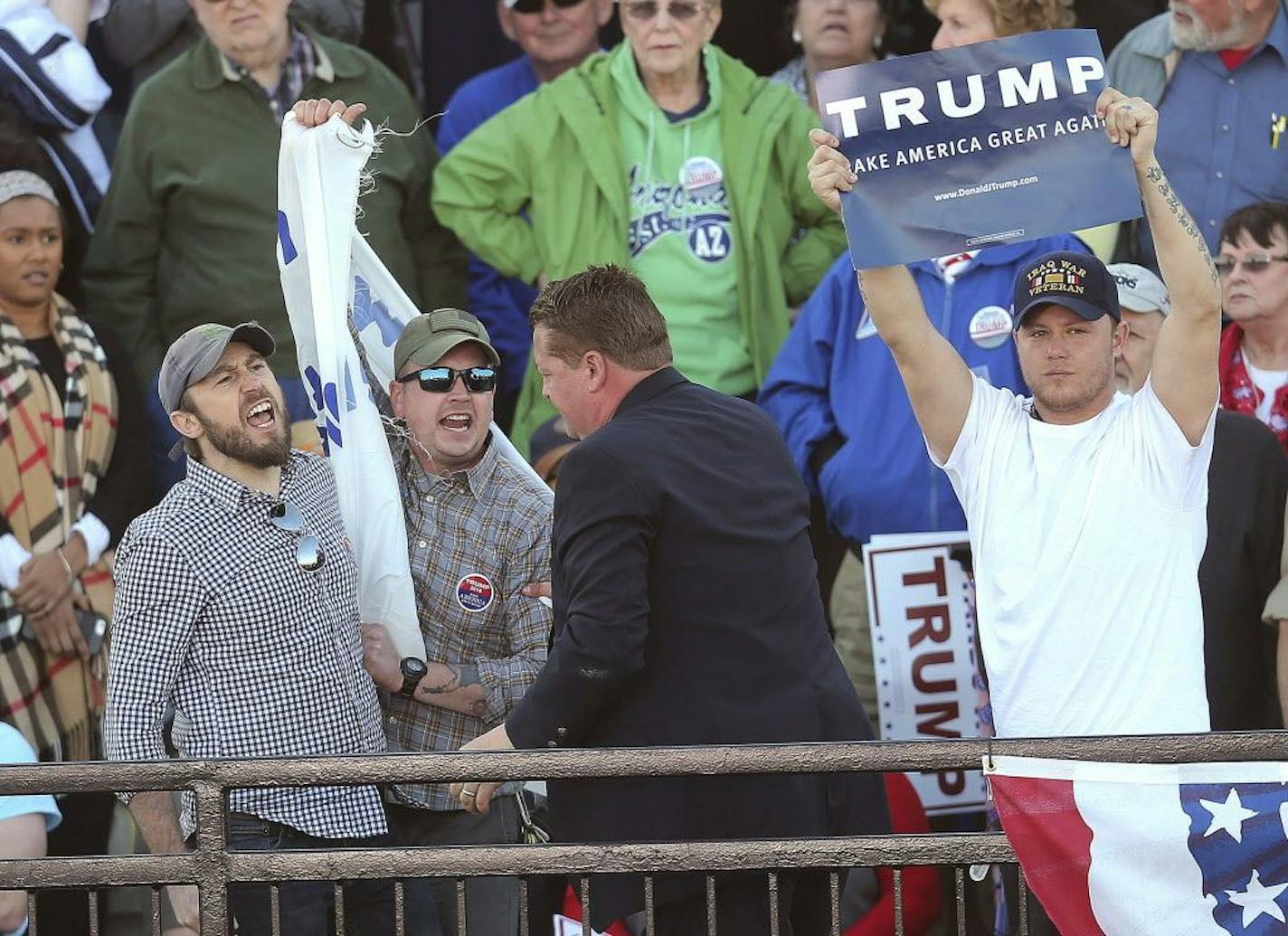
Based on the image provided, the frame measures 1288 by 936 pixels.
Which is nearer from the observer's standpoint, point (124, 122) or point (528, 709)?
point (528, 709)

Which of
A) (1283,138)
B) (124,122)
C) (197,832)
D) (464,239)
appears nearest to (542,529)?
(197,832)

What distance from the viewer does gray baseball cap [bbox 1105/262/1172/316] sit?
19.2ft

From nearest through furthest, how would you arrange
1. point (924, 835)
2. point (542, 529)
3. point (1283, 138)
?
point (924, 835)
point (542, 529)
point (1283, 138)

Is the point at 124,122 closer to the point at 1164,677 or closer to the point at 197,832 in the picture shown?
the point at 197,832

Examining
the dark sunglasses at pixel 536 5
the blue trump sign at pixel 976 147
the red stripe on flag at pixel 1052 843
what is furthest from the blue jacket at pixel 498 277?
the red stripe on flag at pixel 1052 843

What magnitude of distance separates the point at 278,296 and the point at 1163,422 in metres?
3.15

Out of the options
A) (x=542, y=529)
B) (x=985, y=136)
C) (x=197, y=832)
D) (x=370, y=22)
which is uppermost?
(x=370, y=22)

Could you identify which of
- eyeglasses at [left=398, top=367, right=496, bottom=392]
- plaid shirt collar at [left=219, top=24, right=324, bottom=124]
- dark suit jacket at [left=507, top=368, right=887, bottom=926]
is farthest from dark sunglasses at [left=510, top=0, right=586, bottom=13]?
dark suit jacket at [left=507, top=368, right=887, bottom=926]

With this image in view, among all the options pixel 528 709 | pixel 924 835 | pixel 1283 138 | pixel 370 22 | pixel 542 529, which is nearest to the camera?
pixel 924 835

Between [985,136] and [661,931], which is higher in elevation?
[985,136]

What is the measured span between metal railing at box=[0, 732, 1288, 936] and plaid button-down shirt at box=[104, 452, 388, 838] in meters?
0.68

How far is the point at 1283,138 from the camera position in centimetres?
647

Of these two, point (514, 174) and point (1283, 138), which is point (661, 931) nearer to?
point (514, 174)

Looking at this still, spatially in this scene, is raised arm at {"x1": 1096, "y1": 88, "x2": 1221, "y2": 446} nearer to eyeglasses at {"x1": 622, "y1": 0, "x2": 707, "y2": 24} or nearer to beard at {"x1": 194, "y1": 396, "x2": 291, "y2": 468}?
beard at {"x1": 194, "y1": 396, "x2": 291, "y2": 468}
